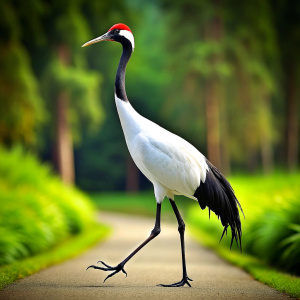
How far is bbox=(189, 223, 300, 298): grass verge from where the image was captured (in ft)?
22.4

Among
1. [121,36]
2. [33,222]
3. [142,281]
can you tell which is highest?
[121,36]

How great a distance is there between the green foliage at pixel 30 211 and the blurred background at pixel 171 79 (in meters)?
0.07

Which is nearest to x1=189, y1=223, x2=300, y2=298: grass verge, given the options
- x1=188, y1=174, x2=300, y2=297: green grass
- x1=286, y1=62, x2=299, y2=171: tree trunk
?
x1=188, y1=174, x2=300, y2=297: green grass

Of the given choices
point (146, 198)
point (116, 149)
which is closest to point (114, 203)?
point (146, 198)

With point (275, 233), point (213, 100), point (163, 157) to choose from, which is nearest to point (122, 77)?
point (163, 157)

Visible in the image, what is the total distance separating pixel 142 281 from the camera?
24.3 feet

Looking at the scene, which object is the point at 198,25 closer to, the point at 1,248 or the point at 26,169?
the point at 26,169

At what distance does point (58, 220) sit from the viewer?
46.0 ft

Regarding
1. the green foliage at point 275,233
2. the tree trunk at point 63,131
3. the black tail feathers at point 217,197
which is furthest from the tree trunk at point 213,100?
the black tail feathers at point 217,197

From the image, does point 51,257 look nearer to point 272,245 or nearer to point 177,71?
point 272,245

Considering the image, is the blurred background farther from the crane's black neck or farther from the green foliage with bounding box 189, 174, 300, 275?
the crane's black neck

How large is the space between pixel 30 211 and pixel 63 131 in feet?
45.9

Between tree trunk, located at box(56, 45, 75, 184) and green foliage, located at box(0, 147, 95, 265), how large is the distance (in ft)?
22.2

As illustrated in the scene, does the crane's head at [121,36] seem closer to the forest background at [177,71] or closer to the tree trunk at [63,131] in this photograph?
the forest background at [177,71]
